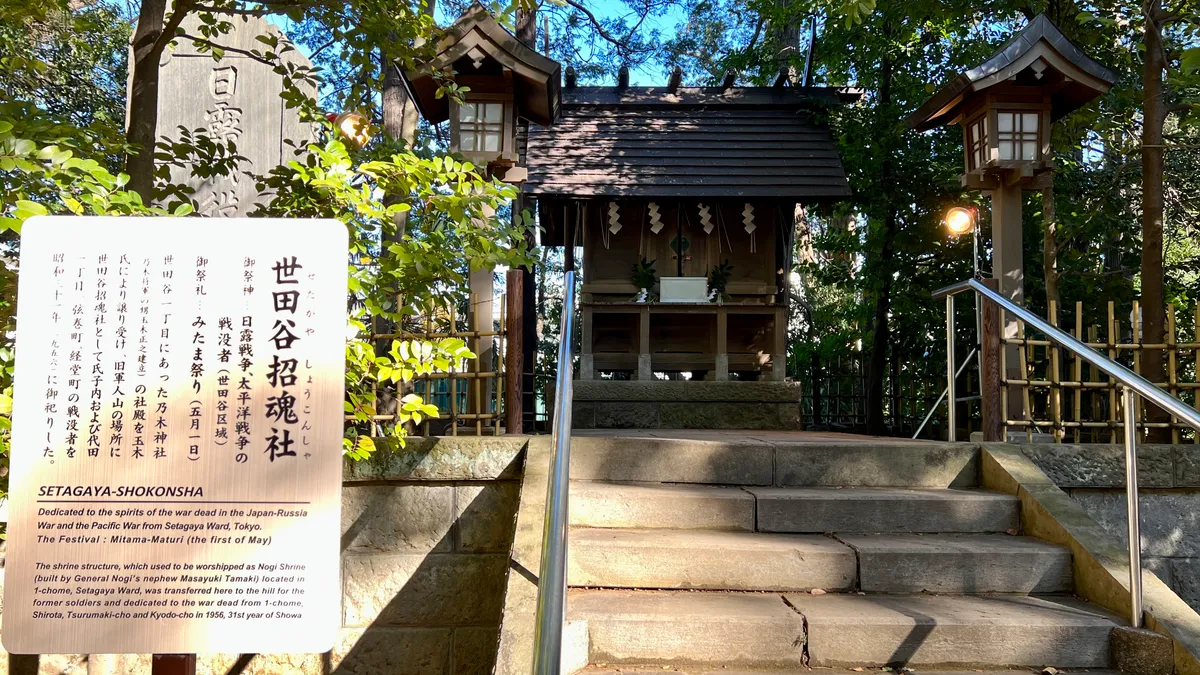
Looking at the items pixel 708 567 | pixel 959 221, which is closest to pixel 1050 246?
pixel 959 221

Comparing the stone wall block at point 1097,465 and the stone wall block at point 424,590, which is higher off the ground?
the stone wall block at point 1097,465

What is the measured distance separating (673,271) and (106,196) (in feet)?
24.9

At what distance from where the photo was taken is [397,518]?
4.51 m

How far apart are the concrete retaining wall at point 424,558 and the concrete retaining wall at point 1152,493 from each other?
9.72ft

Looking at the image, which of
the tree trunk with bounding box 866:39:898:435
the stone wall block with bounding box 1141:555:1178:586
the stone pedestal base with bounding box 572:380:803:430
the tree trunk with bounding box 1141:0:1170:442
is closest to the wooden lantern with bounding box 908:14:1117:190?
the tree trunk with bounding box 1141:0:1170:442

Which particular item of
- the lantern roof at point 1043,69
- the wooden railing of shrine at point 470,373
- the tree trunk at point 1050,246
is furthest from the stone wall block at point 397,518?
the tree trunk at point 1050,246

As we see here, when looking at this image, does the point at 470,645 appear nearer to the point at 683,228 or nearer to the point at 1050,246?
the point at 683,228

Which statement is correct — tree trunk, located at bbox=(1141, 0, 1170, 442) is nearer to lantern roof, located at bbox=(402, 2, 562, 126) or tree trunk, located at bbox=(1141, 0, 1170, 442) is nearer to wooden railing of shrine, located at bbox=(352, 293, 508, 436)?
lantern roof, located at bbox=(402, 2, 562, 126)

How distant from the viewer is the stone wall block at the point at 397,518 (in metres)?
4.49

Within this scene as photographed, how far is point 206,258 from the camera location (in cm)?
202

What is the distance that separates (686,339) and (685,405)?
1.49m

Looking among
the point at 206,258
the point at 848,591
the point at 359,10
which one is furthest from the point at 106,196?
the point at 848,591

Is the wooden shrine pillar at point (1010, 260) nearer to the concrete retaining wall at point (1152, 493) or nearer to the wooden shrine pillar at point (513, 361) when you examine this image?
the concrete retaining wall at point (1152, 493)

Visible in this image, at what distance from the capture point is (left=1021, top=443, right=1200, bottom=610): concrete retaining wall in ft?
14.7
